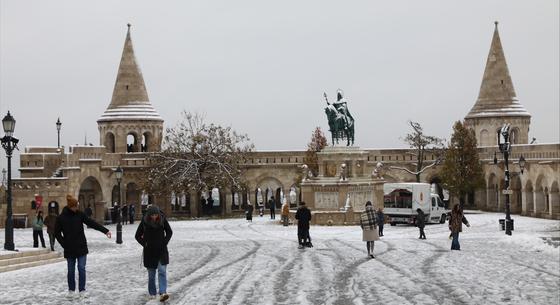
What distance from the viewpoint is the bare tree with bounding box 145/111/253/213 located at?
4197 centimetres

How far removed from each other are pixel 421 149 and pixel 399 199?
18.5m

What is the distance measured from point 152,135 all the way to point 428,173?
1616cm

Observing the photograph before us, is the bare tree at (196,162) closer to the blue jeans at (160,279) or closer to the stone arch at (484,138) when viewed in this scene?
the stone arch at (484,138)

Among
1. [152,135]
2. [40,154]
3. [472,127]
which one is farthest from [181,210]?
[472,127]

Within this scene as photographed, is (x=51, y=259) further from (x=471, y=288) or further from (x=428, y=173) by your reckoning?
(x=428, y=173)

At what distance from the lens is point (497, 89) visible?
50125 mm

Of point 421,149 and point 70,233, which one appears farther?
point 421,149

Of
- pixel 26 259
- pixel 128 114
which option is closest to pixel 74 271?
pixel 26 259

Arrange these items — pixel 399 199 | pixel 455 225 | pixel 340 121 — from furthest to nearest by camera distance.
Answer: pixel 340 121 → pixel 399 199 → pixel 455 225

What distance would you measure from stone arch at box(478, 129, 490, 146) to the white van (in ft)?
60.9

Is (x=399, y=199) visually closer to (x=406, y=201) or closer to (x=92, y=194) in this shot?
(x=406, y=201)

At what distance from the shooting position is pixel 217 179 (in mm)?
42156

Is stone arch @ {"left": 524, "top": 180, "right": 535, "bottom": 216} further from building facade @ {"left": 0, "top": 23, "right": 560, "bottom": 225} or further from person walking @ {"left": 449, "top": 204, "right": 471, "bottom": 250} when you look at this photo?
person walking @ {"left": 449, "top": 204, "right": 471, "bottom": 250}

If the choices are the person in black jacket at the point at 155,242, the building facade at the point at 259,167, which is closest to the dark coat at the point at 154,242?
the person in black jacket at the point at 155,242
